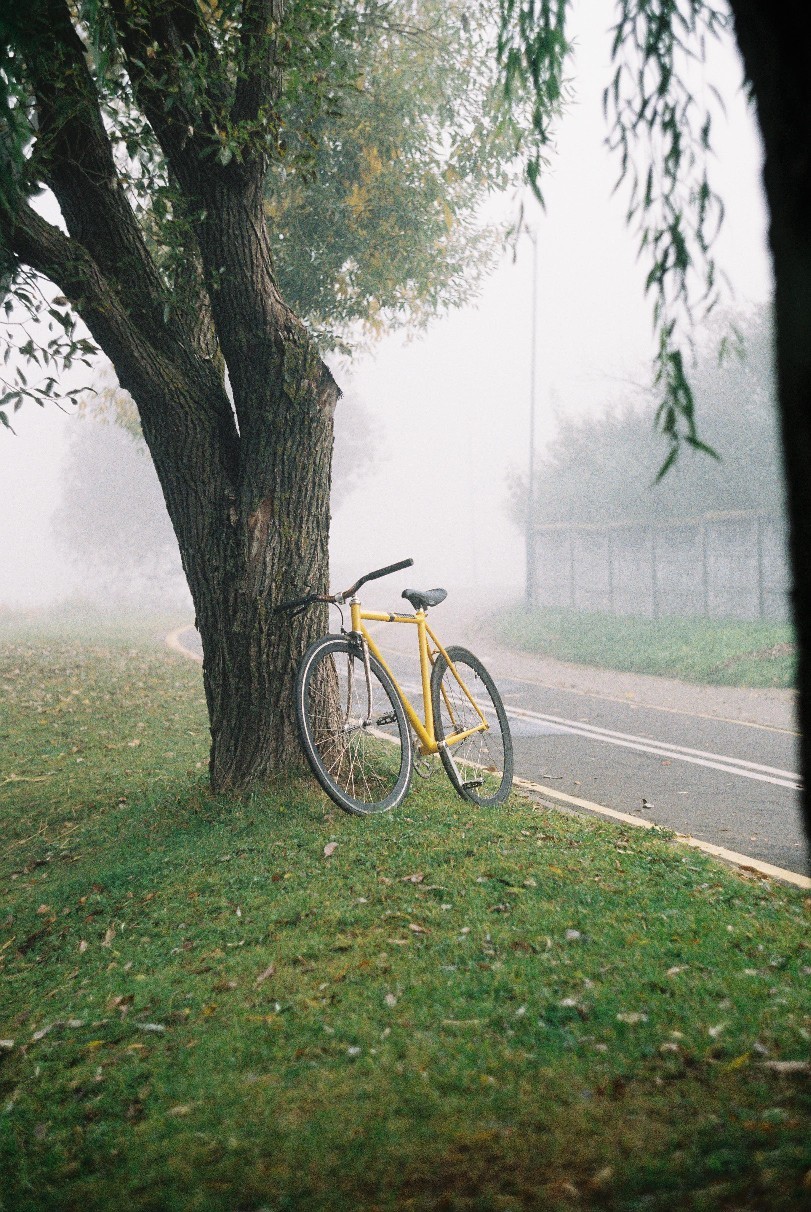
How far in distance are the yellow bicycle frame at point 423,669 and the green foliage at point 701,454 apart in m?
14.6

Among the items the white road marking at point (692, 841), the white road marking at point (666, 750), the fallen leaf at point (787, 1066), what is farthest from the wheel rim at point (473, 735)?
the fallen leaf at point (787, 1066)

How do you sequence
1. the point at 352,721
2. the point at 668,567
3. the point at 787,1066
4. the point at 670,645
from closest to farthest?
the point at 787,1066, the point at 352,721, the point at 670,645, the point at 668,567

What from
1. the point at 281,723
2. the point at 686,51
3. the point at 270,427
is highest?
the point at 686,51

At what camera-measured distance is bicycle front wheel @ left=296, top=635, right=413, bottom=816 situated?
19.3ft

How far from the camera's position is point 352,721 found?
6.08 metres

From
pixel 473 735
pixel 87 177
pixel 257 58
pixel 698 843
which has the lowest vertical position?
pixel 698 843

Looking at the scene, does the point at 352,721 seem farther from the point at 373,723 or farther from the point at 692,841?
the point at 692,841

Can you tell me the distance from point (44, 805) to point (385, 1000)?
473cm

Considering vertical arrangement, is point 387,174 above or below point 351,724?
above

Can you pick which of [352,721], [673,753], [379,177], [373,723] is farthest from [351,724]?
[379,177]

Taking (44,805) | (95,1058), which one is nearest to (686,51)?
(95,1058)

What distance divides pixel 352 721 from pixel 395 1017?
2.69 metres

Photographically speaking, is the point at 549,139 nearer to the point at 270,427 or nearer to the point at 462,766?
the point at 270,427

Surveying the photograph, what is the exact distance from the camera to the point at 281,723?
6273mm
